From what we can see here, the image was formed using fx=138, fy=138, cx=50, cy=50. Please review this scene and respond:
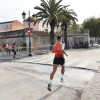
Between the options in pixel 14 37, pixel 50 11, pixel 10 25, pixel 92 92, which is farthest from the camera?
pixel 10 25

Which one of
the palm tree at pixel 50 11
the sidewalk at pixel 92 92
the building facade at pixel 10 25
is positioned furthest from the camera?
the building facade at pixel 10 25

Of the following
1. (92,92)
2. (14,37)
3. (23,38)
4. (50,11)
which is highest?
(50,11)

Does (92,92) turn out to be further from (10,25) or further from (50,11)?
(10,25)

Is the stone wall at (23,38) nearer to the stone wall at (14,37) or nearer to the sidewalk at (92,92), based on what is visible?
the stone wall at (14,37)

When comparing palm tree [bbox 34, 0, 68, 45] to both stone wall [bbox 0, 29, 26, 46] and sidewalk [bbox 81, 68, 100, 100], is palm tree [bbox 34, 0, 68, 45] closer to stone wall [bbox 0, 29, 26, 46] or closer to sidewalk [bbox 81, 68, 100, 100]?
stone wall [bbox 0, 29, 26, 46]

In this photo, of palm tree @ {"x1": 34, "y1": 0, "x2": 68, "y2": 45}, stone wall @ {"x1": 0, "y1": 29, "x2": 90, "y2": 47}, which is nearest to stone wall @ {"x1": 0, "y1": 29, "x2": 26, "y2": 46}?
stone wall @ {"x1": 0, "y1": 29, "x2": 90, "y2": 47}

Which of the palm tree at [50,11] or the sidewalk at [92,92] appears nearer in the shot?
the sidewalk at [92,92]

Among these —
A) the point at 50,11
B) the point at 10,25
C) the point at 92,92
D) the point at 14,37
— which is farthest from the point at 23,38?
the point at 10,25

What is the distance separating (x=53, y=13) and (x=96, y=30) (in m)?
18.4

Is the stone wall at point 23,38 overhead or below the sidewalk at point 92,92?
overhead

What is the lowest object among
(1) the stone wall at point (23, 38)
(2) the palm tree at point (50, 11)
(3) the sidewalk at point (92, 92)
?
(3) the sidewalk at point (92, 92)

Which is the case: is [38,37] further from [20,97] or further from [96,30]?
[20,97]

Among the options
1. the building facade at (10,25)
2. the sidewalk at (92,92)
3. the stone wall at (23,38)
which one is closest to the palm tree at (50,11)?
the stone wall at (23,38)

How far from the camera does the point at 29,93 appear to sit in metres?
4.08
